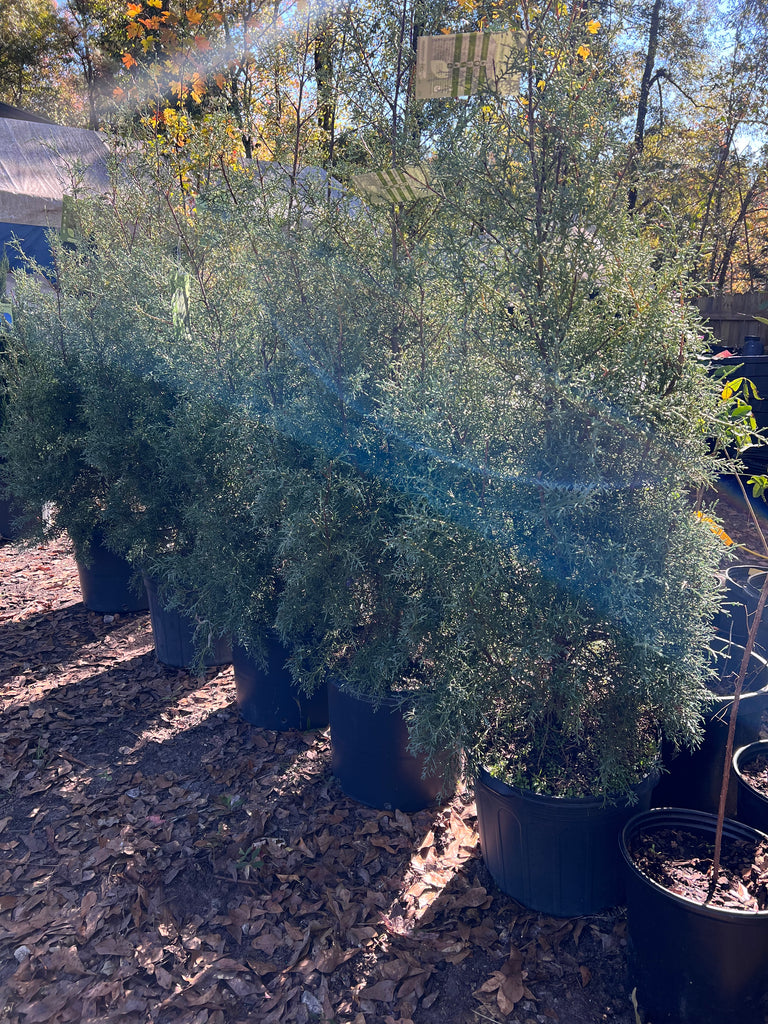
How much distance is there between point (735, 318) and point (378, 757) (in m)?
7.38

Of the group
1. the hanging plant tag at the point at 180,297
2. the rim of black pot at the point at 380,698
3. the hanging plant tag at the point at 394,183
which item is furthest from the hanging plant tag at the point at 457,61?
the rim of black pot at the point at 380,698

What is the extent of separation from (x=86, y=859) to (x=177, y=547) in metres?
1.44

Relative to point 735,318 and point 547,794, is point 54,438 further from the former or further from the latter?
point 735,318

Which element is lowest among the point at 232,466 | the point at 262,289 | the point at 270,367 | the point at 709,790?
the point at 709,790

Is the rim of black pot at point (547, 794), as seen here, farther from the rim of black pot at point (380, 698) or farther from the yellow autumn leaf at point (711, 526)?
the yellow autumn leaf at point (711, 526)

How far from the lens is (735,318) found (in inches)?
315

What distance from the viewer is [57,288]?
421 cm

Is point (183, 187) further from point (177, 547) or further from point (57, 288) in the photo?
point (177, 547)

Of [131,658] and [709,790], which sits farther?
[131,658]

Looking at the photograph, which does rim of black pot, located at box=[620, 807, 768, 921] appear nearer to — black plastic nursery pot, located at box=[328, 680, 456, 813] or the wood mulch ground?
the wood mulch ground

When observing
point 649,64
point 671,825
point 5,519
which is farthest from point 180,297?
point 649,64

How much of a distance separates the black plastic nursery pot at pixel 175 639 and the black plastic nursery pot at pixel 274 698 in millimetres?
510

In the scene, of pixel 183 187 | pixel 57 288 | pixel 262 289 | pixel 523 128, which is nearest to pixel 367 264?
pixel 262 289

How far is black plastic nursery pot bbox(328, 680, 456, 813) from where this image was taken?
2598 millimetres
